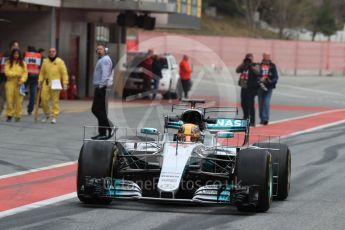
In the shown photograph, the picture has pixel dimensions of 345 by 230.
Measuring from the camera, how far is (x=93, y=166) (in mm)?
10188

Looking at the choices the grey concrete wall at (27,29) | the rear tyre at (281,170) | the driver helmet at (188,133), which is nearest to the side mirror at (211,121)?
the driver helmet at (188,133)

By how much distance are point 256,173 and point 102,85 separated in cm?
846

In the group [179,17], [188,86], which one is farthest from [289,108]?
[179,17]

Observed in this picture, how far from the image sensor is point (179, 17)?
129 feet

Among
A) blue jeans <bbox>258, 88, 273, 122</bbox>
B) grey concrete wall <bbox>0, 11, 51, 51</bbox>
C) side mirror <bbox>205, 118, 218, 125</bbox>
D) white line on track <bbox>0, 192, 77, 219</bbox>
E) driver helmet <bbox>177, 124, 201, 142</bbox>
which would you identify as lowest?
white line on track <bbox>0, 192, 77, 219</bbox>

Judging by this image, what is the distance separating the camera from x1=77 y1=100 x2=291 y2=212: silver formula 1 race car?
32.4 ft

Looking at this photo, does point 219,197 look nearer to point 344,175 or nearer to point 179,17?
point 344,175

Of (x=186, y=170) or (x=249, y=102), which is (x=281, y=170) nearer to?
(x=186, y=170)

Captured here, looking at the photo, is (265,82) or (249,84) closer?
(249,84)

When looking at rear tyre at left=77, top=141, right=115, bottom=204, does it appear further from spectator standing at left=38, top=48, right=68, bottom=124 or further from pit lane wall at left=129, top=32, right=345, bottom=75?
→ pit lane wall at left=129, top=32, right=345, bottom=75

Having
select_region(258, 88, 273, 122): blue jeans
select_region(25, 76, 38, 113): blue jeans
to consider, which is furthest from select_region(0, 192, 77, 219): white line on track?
select_region(25, 76, 38, 113): blue jeans

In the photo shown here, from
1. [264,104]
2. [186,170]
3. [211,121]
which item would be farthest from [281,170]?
[264,104]

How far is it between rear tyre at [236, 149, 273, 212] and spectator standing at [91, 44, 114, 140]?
7.92 metres

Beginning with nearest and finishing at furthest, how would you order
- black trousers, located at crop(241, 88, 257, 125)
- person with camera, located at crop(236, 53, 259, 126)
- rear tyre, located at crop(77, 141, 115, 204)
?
rear tyre, located at crop(77, 141, 115, 204) < person with camera, located at crop(236, 53, 259, 126) < black trousers, located at crop(241, 88, 257, 125)
